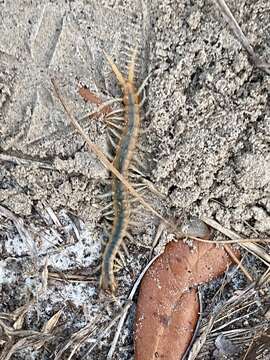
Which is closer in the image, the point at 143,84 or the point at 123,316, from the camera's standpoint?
the point at 143,84

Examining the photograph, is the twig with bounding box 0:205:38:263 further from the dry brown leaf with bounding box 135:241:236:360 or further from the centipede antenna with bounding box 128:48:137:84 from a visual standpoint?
the centipede antenna with bounding box 128:48:137:84

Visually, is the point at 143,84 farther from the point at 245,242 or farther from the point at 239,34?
the point at 245,242

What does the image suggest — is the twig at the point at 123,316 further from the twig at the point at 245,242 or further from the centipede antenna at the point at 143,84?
the centipede antenna at the point at 143,84

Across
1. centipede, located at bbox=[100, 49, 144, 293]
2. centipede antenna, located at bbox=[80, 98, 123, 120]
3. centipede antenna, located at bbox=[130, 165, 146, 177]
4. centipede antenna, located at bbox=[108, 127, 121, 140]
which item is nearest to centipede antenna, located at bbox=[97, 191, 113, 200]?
centipede, located at bbox=[100, 49, 144, 293]

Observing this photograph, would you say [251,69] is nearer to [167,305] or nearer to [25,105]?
[25,105]

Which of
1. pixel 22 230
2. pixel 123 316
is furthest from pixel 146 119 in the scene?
pixel 123 316
